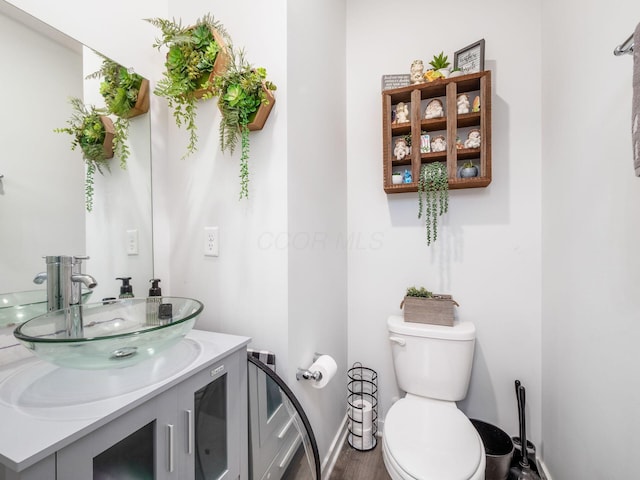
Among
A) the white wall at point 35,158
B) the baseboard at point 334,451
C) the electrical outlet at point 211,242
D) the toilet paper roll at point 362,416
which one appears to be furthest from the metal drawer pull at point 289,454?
the white wall at point 35,158

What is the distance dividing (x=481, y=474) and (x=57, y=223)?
161 cm

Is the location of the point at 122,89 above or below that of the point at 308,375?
above

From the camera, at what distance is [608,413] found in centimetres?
85

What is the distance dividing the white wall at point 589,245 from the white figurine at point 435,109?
46cm

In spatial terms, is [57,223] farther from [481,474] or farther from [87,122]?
[481,474]

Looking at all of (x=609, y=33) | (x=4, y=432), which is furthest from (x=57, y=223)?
(x=609, y=33)

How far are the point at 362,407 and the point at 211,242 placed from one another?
1178mm

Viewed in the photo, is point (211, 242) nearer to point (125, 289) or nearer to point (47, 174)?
point (125, 289)

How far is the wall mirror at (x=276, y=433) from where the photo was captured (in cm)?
99

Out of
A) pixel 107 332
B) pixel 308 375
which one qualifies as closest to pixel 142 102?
pixel 107 332

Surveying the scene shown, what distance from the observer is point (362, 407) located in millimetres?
1516

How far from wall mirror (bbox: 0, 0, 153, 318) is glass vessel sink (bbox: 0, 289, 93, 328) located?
0.07 ft

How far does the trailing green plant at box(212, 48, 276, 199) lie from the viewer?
38.1 inches

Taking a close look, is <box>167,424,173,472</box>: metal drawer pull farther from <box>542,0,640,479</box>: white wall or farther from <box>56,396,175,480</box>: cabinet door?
<box>542,0,640,479</box>: white wall
